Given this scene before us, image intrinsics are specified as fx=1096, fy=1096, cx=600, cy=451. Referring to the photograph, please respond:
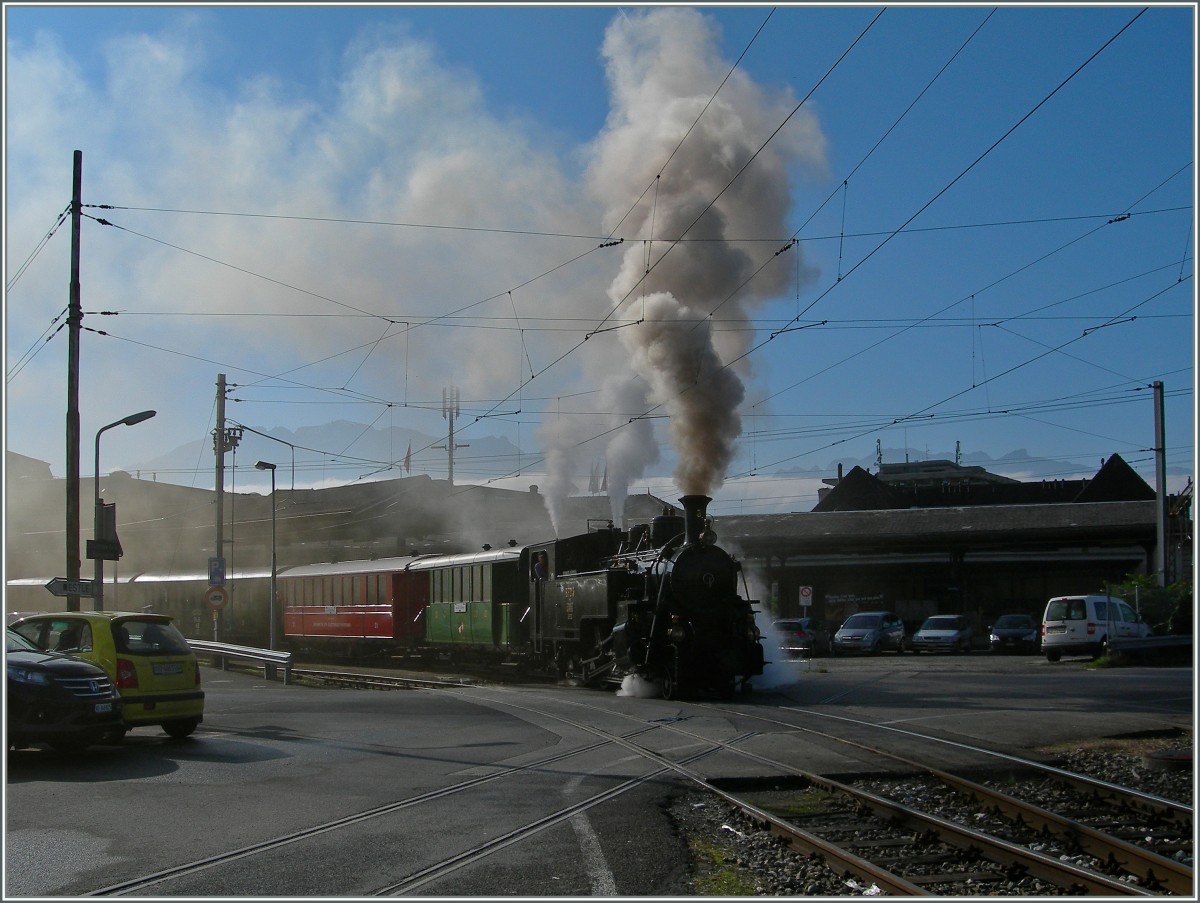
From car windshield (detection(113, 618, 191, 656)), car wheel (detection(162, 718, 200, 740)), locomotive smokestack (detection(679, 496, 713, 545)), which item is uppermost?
locomotive smokestack (detection(679, 496, 713, 545))

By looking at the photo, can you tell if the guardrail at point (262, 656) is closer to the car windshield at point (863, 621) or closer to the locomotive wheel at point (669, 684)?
the locomotive wheel at point (669, 684)

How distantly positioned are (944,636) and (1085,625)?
23.6 ft

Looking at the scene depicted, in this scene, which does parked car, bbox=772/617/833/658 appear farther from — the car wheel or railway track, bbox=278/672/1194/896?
railway track, bbox=278/672/1194/896

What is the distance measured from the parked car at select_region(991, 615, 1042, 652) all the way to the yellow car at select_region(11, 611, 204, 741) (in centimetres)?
2707

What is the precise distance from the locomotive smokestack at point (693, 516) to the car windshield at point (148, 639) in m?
8.23

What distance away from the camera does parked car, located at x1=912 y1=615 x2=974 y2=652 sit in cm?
3428

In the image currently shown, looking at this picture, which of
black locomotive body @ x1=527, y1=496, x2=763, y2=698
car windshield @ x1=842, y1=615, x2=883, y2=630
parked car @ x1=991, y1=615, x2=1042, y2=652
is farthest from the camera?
car windshield @ x1=842, y1=615, x2=883, y2=630

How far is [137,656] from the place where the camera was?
488 inches

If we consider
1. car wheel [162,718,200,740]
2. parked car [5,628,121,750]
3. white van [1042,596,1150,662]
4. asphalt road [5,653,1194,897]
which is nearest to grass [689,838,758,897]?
asphalt road [5,653,1194,897]

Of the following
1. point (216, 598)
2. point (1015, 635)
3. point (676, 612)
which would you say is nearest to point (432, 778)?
point (676, 612)

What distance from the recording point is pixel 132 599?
5009 centimetres

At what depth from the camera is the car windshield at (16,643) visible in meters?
11.4

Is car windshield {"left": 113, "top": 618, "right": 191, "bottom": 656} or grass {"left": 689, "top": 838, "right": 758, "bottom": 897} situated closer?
grass {"left": 689, "top": 838, "right": 758, "bottom": 897}

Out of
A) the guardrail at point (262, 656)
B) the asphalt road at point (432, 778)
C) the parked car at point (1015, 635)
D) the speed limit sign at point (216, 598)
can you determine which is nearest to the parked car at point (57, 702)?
the asphalt road at point (432, 778)
